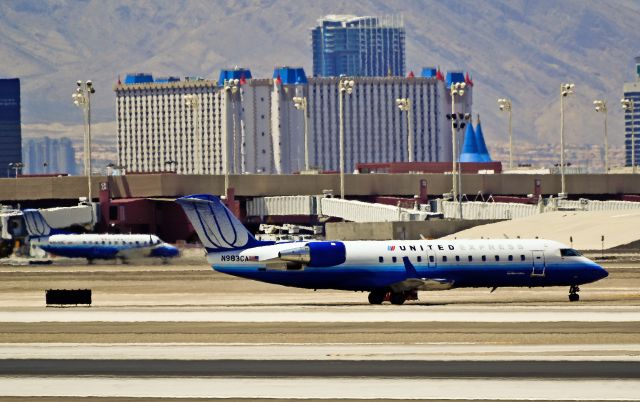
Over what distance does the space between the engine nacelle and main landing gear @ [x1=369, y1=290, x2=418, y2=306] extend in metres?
3.18

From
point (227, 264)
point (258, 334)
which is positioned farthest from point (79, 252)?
point (258, 334)

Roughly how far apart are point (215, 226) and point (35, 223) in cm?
6740

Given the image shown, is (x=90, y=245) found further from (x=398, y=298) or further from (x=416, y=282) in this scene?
(x=416, y=282)

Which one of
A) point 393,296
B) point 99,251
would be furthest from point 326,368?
point 99,251

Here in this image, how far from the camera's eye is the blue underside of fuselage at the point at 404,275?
85375mm

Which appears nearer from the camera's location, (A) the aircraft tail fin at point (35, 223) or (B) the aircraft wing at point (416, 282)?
(B) the aircraft wing at point (416, 282)

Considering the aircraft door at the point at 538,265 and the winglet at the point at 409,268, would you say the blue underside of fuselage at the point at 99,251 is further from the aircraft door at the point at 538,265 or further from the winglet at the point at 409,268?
the aircraft door at the point at 538,265

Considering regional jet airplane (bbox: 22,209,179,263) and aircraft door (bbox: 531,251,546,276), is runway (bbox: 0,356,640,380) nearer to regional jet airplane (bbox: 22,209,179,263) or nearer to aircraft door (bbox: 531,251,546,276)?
aircraft door (bbox: 531,251,546,276)

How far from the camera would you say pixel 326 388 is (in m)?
53.0

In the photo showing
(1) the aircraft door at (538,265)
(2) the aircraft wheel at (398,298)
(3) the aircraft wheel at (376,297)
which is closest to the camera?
(1) the aircraft door at (538,265)

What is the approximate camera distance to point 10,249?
15250 cm

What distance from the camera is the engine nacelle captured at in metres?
84.9

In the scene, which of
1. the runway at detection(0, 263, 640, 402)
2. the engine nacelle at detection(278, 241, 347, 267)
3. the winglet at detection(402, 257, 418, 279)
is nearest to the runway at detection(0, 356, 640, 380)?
the runway at detection(0, 263, 640, 402)

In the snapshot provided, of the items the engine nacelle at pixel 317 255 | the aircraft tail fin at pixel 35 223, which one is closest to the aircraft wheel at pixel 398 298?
the engine nacelle at pixel 317 255
